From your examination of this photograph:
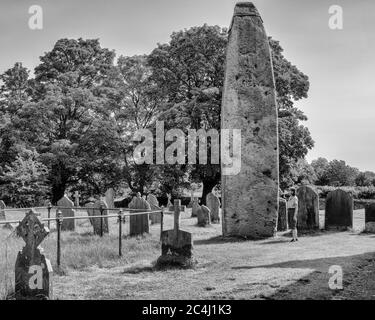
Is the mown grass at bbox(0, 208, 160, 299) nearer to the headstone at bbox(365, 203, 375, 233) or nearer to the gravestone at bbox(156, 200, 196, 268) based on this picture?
the gravestone at bbox(156, 200, 196, 268)

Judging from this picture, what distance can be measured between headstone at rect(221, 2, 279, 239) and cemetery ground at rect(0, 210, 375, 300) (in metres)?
1.06

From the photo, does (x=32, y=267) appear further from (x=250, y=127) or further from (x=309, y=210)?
(x=309, y=210)

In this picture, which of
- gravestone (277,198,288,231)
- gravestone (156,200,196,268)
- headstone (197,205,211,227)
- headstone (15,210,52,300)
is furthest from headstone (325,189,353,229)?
headstone (15,210,52,300)

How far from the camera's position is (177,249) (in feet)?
33.1

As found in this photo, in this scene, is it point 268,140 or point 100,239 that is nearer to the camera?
point 100,239

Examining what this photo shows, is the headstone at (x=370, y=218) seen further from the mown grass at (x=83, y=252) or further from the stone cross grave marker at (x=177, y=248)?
the stone cross grave marker at (x=177, y=248)

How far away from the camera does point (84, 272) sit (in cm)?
927

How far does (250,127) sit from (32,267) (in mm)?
10077

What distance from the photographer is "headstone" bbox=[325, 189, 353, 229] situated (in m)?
18.0

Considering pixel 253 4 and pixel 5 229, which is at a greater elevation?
pixel 253 4

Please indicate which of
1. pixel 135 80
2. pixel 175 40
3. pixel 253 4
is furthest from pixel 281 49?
pixel 253 4
